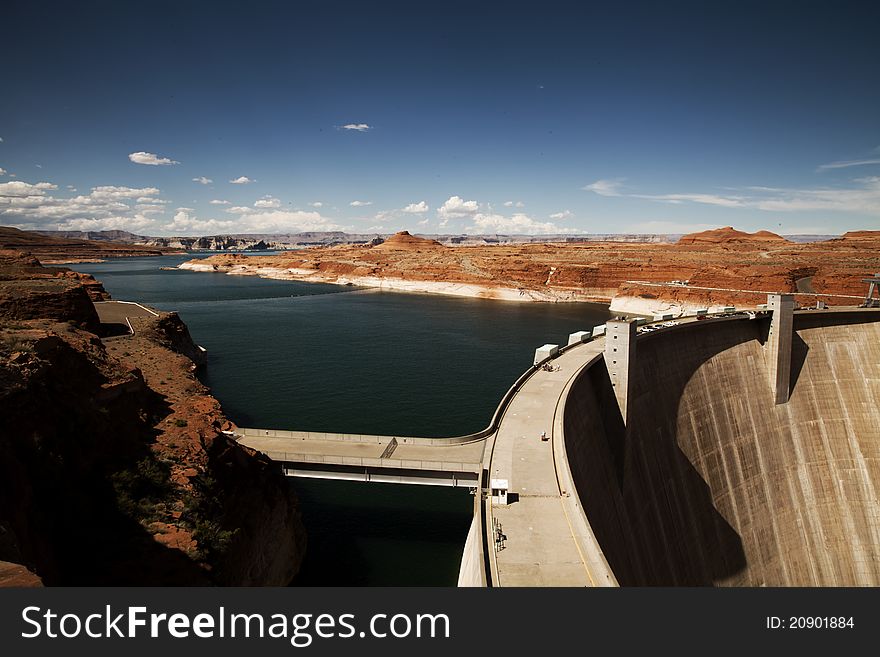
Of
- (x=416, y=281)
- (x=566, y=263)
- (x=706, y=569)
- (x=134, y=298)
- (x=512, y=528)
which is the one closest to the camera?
(x=512, y=528)

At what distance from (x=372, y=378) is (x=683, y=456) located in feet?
88.3

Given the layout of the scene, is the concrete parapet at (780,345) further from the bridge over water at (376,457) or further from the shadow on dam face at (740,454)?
the bridge over water at (376,457)

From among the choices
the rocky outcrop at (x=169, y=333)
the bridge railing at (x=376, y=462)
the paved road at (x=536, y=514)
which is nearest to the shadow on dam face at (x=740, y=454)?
the paved road at (x=536, y=514)

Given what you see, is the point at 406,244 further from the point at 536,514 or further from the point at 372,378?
the point at 536,514

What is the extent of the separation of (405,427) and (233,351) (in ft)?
105

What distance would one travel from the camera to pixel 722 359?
31.3 m

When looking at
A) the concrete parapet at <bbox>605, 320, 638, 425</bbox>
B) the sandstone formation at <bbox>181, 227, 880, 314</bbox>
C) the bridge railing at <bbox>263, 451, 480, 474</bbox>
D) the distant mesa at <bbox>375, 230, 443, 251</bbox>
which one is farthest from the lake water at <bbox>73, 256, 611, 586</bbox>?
the distant mesa at <bbox>375, 230, 443, 251</bbox>

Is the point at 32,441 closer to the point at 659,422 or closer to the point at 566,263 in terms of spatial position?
the point at 659,422

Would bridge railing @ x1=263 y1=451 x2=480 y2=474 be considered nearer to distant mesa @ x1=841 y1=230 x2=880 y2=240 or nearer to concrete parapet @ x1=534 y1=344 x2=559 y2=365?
concrete parapet @ x1=534 y1=344 x2=559 y2=365

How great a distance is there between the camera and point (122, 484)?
51.0 ft

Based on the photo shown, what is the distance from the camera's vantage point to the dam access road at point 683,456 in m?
17.8

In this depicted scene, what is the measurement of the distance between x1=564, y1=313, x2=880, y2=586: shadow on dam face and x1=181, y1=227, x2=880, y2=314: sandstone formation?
33.6 m
